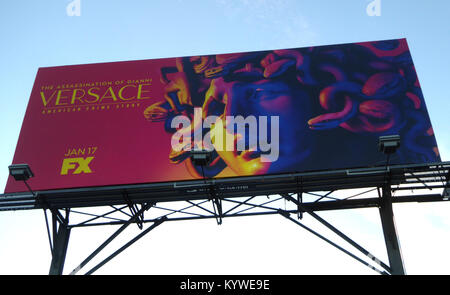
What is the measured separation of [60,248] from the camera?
1378 cm

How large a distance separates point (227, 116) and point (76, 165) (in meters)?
4.64

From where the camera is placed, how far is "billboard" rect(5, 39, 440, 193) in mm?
13305

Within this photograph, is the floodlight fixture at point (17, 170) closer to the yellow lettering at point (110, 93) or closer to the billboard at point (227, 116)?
the billboard at point (227, 116)

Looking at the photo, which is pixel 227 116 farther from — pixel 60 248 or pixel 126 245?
pixel 60 248

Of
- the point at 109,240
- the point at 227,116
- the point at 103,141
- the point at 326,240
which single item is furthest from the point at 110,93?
the point at 326,240

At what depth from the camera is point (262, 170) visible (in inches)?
516

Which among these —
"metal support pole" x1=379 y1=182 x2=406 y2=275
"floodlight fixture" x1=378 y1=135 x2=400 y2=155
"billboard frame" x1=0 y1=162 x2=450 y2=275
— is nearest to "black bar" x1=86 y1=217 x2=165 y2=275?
"billboard frame" x1=0 y1=162 x2=450 y2=275

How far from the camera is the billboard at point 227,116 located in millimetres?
13305

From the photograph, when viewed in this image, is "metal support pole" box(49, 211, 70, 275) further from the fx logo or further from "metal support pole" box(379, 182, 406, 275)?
"metal support pole" box(379, 182, 406, 275)

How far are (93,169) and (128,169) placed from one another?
3.37 feet

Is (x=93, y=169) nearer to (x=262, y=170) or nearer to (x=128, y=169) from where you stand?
(x=128, y=169)
